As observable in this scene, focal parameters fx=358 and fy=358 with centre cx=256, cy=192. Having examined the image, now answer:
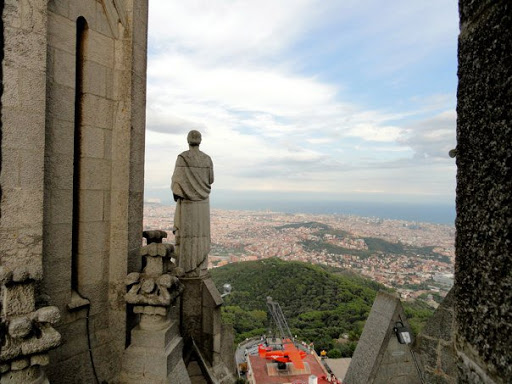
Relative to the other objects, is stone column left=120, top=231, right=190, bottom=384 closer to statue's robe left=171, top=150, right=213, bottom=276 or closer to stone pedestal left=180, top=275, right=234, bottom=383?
statue's robe left=171, top=150, right=213, bottom=276

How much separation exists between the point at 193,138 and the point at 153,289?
2901 mm

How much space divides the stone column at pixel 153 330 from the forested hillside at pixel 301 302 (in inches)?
952

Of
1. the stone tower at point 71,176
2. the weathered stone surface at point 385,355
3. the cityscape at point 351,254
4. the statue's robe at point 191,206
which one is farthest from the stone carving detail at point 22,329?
the cityscape at point 351,254

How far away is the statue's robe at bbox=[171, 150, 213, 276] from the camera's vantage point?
5.54m

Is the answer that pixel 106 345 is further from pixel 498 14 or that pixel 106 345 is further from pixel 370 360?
pixel 498 14

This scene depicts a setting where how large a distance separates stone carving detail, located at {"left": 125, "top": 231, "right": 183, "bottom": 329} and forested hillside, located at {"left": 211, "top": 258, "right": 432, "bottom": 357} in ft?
79.9

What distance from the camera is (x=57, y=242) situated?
3115mm

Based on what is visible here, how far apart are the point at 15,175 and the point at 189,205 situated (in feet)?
10.4

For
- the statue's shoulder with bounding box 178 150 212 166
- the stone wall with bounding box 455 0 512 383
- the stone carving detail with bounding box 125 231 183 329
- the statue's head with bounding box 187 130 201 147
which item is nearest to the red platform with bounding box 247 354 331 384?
the statue's shoulder with bounding box 178 150 212 166

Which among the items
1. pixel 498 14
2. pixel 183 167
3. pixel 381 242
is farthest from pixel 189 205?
pixel 381 242

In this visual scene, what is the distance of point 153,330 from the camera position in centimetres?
334

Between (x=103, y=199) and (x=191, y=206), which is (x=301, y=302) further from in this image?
(x=103, y=199)

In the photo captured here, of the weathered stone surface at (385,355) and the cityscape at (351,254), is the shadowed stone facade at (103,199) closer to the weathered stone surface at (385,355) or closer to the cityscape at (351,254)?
the weathered stone surface at (385,355)

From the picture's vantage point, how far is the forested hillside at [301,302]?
29000 millimetres
